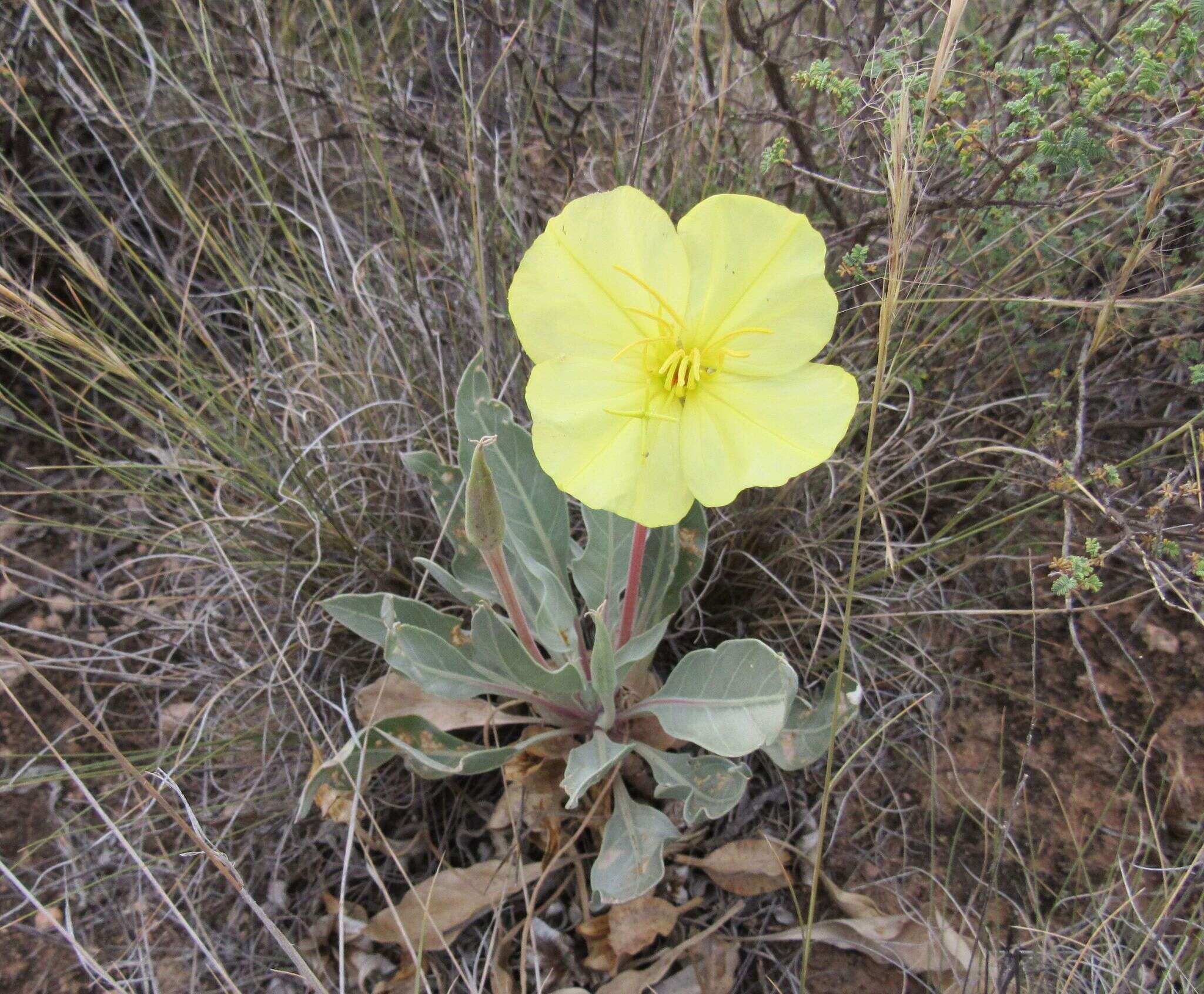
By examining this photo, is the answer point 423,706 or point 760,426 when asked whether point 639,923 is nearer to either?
point 423,706

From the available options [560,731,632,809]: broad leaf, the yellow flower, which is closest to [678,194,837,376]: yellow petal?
the yellow flower

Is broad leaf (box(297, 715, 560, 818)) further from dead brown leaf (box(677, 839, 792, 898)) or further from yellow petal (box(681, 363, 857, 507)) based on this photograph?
yellow petal (box(681, 363, 857, 507))

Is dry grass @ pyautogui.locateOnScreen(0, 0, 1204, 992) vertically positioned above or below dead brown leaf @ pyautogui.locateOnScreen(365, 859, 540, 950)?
above

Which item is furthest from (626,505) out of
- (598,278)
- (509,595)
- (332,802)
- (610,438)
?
(332,802)

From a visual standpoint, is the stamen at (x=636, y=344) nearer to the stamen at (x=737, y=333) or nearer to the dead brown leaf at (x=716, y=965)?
the stamen at (x=737, y=333)

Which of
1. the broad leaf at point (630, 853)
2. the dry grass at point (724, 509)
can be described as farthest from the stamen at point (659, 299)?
the broad leaf at point (630, 853)

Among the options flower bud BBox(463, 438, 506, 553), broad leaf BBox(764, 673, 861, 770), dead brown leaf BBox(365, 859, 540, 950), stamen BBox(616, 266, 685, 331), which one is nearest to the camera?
stamen BBox(616, 266, 685, 331)
